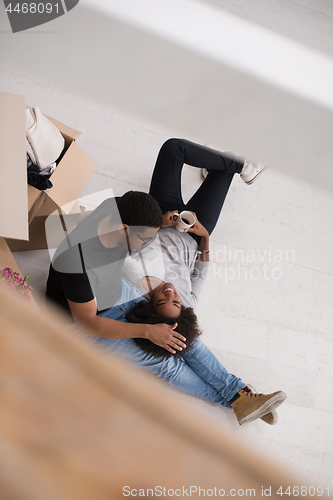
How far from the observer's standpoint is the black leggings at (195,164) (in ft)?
4.64

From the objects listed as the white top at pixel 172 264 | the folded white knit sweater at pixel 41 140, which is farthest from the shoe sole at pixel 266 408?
the folded white knit sweater at pixel 41 140

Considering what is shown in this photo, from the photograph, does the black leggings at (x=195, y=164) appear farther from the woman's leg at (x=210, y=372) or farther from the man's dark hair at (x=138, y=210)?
the woman's leg at (x=210, y=372)

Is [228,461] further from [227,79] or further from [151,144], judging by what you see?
[151,144]

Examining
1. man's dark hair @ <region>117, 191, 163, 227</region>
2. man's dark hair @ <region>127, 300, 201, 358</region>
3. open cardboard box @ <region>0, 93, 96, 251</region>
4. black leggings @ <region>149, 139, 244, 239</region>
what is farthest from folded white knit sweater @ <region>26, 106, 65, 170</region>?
man's dark hair @ <region>127, 300, 201, 358</region>

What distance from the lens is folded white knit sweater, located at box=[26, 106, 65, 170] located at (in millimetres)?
1058

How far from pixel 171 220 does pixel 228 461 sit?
1318mm

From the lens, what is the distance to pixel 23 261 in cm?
137

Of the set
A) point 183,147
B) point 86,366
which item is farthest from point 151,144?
point 86,366

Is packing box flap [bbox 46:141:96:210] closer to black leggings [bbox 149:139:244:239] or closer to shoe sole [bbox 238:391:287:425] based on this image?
black leggings [bbox 149:139:244:239]

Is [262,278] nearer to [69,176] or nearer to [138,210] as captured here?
[138,210]

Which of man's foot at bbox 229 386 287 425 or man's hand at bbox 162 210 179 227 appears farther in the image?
man's hand at bbox 162 210 179 227

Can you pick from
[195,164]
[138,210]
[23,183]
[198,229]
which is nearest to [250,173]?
[195,164]

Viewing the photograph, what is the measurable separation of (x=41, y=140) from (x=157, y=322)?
728 millimetres

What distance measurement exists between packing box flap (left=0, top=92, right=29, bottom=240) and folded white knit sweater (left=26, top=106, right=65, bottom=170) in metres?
0.05
